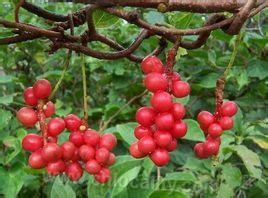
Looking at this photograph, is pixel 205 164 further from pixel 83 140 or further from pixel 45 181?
pixel 83 140

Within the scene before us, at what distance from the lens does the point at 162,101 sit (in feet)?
2.12

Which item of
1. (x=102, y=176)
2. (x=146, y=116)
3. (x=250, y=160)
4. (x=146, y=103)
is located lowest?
(x=146, y=103)

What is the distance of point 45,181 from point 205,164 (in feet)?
1.40

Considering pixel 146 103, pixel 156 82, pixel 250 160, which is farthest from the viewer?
pixel 146 103

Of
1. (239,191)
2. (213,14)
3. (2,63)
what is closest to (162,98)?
(213,14)

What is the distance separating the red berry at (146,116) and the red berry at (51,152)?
0.11 meters

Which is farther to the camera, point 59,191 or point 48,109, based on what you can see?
point 59,191

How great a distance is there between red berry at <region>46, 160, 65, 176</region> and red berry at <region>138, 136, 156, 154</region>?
0.11 metres

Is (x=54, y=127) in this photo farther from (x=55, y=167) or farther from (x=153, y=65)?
(x=153, y=65)

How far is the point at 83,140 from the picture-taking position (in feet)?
2.38

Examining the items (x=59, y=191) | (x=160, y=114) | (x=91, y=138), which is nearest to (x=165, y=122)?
(x=160, y=114)

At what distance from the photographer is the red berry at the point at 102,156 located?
2.34 feet

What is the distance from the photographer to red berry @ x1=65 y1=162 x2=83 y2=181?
698mm

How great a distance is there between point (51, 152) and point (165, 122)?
14cm
